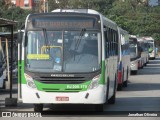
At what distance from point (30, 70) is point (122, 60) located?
12.4 m

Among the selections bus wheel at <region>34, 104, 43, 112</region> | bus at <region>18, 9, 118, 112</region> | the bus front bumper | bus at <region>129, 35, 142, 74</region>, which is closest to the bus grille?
bus at <region>18, 9, 118, 112</region>

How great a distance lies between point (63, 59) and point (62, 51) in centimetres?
23

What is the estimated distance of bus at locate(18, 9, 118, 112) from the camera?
17531 mm

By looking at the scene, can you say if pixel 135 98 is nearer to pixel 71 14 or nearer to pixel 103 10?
pixel 71 14

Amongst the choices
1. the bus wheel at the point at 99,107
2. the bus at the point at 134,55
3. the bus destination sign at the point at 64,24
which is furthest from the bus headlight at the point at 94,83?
the bus at the point at 134,55

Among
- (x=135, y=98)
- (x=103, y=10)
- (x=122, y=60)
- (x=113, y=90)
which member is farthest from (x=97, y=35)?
(x=103, y=10)

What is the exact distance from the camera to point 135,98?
24719 millimetres

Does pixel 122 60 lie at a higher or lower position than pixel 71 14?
lower

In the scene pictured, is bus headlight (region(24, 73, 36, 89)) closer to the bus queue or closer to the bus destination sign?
the bus queue

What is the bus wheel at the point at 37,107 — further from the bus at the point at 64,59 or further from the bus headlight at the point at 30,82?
the bus headlight at the point at 30,82

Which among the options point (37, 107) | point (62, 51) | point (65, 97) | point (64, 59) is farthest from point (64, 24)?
point (37, 107)

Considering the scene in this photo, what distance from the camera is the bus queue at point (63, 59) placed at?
57.5 feet

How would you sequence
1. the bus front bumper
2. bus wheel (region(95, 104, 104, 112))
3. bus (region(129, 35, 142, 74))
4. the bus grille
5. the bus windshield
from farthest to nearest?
bus (region(129, 35, 142, 74))
bus wheel (region(95, 104, 104, 112))
the bus windshield
the bus grille
the bus front bumper

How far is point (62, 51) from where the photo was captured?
17.9 metres
